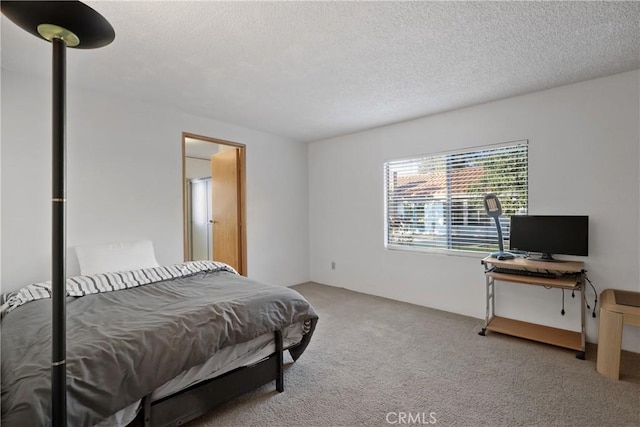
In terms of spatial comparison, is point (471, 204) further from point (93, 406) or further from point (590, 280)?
point (93, 406)

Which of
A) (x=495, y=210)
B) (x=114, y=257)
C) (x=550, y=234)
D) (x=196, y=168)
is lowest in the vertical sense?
(x=114, y=257)

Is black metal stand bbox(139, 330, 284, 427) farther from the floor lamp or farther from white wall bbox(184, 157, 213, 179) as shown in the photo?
white wall bbox(184, 157, 213, 179)

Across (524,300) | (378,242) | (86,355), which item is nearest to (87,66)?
(86,355)

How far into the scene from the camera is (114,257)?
276 centimetres

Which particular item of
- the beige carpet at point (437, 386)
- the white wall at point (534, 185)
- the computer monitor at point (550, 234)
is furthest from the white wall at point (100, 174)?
the computer monitor at point (550, 234)

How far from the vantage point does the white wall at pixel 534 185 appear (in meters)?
2.58

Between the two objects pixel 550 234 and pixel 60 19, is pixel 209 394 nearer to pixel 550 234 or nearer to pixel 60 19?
pixel 60 19

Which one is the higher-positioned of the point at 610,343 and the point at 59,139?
the point at 59,139

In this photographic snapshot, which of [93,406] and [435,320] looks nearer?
[93,406]

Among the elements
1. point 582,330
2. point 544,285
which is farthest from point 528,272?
point 582,330

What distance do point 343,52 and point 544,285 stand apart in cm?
255

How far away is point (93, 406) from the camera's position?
4.21 feet

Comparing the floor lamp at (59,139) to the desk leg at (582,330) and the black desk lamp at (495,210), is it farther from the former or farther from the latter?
the desk leg at (582,330)

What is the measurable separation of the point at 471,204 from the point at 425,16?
2249 millimetres
